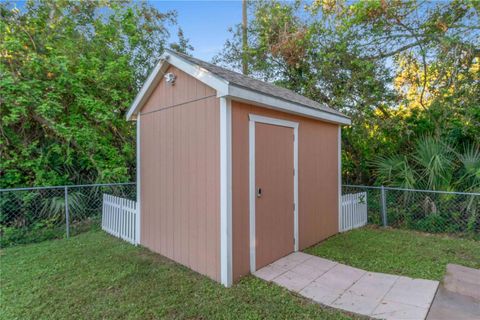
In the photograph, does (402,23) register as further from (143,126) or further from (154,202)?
(154,202)

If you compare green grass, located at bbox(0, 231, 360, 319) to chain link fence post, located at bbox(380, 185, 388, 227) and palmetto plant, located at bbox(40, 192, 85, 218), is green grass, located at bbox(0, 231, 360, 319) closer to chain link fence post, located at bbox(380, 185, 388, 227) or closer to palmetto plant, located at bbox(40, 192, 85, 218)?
palmetto plant, located at bbox(40, 192, 85, 218)

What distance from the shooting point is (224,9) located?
8.93 m

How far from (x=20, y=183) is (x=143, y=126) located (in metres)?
3.00

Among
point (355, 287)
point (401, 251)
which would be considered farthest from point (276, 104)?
point (401, 251)

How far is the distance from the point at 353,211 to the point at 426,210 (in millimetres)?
1415

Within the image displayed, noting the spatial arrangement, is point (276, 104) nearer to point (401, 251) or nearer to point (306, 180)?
point (306, 180)

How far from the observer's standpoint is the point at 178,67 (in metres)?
3.66

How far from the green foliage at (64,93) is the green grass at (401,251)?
4417 millimetres

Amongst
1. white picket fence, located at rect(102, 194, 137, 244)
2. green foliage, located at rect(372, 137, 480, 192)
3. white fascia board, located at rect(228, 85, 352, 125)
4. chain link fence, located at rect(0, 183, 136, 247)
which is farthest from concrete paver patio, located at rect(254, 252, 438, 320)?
chain link fence, located at rect(0, 183, 136, 247)

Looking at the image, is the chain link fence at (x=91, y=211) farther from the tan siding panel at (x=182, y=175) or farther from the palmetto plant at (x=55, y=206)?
the tan siding panel at (x=182, y=175)

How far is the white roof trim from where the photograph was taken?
3066 millimetres

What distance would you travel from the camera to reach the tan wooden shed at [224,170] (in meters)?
3.19

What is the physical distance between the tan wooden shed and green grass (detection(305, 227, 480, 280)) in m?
0.49

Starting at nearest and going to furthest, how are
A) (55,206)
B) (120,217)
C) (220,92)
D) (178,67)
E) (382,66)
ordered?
(220,92) < (178,67) < (120,217) < (55,206) < (382,66)
